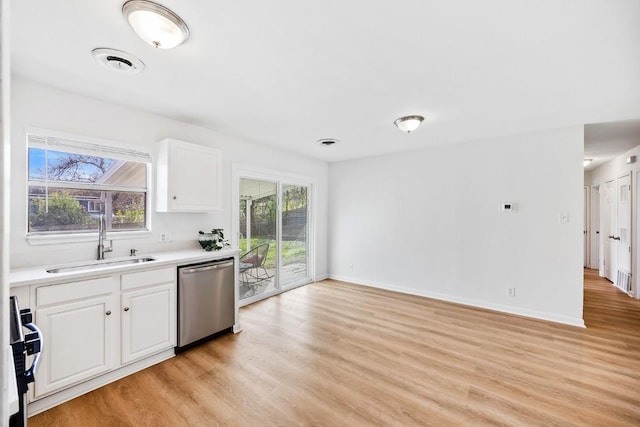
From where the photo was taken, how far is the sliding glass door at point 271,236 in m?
4.30

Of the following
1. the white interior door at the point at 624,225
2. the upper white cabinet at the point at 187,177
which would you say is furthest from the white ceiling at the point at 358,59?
the white interior door at the point at 624,225

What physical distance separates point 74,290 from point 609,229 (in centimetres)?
835

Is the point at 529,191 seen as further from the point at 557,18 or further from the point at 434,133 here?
the point at 557,18

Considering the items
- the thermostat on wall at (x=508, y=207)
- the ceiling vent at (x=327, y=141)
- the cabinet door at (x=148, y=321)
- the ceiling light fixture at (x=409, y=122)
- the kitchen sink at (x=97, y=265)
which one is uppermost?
the ceiling vent at (x=327, y=141)

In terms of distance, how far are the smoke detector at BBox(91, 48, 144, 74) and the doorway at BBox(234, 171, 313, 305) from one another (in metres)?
1.94

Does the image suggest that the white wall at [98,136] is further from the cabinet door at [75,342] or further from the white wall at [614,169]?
the white wall at [614,169]

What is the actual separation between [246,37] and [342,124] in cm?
182

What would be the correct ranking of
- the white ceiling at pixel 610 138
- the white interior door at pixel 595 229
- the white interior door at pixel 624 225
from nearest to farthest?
the white ceiling at pixel 610 138
the white interior door at pixel 624 225
the white interior door at pixel 595 229

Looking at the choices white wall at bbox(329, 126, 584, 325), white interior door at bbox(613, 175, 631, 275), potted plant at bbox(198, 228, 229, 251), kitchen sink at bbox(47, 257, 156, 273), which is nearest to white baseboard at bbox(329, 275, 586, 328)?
white wall at bbox(329, 126, 584, 325)

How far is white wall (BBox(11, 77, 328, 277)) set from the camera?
7.53 ft

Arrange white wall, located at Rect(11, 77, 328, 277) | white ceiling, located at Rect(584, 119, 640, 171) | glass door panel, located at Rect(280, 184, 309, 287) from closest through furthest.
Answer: white wall, located at Rect(11, 77, 328, 277), white ceiling, located at Rect(584, 119, 640, 171), glass door panel, located at Rect(280, 184, 309, 287)

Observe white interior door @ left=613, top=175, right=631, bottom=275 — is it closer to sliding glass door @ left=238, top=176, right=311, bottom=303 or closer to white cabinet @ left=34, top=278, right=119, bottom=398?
sliding glass door @ left=238, top=176, right=311, bottom=303

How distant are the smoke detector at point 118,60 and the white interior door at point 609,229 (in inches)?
296

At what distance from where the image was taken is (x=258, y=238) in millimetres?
4527
